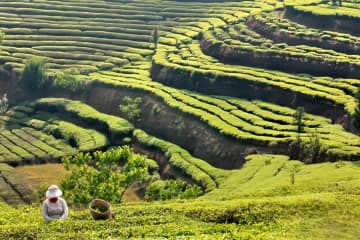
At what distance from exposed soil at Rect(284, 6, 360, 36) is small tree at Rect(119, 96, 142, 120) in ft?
129

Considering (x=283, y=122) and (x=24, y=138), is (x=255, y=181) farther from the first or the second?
(x=24, y=138)

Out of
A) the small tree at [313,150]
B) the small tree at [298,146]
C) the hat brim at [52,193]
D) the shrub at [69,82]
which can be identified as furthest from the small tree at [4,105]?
the hat brim at [52,193]

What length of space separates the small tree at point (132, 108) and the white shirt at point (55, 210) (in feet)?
181

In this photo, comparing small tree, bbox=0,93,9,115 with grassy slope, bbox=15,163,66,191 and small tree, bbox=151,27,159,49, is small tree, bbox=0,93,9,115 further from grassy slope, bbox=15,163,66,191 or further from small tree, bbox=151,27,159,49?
small tree, bbox=151,27,159,49

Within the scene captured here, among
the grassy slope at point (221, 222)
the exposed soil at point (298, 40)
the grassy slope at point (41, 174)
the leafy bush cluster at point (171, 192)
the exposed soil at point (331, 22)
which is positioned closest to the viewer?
the grassy slope at point (221, 222)

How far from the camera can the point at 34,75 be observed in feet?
319

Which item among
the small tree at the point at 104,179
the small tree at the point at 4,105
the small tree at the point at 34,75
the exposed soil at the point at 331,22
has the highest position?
the exposed soil at the point at 331,22

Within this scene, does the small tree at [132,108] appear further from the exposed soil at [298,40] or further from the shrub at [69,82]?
the exposed soil at [298,40]

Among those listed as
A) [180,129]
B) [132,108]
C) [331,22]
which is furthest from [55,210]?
[331,22]

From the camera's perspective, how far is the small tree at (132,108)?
8119 cm

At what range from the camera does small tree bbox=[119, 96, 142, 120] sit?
8119 cm

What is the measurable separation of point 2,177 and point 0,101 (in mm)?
30722

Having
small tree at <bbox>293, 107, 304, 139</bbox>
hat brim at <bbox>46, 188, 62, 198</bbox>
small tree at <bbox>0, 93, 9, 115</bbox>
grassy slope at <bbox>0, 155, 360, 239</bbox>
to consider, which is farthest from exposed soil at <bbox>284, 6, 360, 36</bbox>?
hat brim at <bbox>46, 188, 62, 198</bbox>

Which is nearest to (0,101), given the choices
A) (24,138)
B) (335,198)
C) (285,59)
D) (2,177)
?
(24,138)
